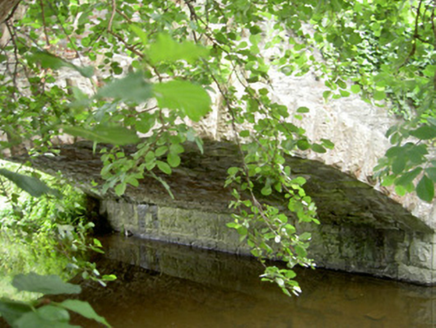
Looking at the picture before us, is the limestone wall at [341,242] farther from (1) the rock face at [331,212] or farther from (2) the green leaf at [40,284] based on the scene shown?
(2) the green leaf at [40,284]

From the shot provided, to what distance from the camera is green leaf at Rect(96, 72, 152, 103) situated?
9.6 inches

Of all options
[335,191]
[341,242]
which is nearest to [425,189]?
[335,191]

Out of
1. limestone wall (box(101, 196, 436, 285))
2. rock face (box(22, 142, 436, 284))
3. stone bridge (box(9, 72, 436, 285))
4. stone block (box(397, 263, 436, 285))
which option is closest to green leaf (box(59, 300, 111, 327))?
stone bridge (box(9, 72, 436, 285))

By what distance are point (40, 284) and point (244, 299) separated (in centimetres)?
383

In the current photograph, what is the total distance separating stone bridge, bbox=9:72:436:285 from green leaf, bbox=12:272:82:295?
91.6 inches

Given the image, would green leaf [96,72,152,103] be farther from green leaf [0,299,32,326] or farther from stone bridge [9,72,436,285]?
stone bridge [9,72,436,285]

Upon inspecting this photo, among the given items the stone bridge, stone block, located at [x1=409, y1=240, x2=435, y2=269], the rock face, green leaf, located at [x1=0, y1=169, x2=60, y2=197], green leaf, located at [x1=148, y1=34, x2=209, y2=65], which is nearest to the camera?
green leaf, located at [x1=148, y1=34, x2=209, y2=65]

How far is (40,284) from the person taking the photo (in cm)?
34

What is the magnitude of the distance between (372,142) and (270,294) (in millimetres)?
1733

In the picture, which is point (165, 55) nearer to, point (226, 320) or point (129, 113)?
point (129, 113)

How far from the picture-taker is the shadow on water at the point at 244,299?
11.4 feet

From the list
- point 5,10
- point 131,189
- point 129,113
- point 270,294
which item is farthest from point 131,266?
point 5,10

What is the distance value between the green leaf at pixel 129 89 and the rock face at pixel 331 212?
2678mm

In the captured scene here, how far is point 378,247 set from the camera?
4.20 meters
